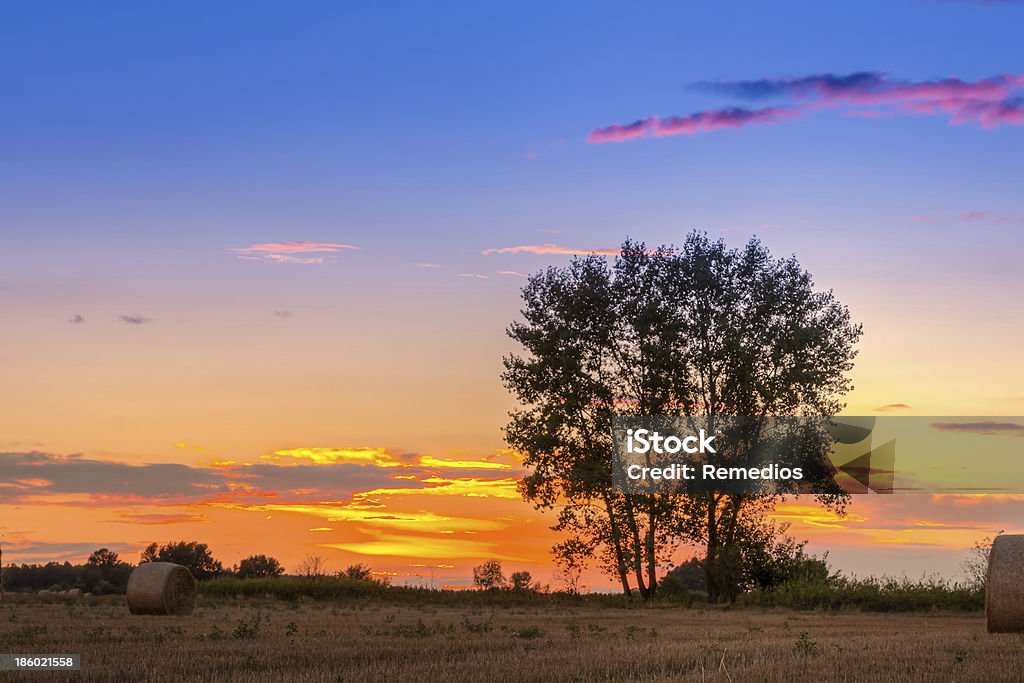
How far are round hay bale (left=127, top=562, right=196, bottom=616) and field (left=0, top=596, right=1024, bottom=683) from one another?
35.9 inches

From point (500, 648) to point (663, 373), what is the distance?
29.2 metres

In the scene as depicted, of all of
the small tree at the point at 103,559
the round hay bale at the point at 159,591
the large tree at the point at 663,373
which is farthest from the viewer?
the small tree at the point at 103,559

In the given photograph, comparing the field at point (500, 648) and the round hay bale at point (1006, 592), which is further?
the round hay bale at point (1006, 592)

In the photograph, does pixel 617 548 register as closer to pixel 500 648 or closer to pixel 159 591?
pixel 159 591

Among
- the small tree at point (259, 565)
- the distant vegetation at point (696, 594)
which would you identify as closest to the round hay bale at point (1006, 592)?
the distant vegetation at point (696, 594)

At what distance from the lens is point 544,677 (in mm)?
17641

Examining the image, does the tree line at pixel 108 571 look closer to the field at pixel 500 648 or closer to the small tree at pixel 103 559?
the small tree at pixel 103 559

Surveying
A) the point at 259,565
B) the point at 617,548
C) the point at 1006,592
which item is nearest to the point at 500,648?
the point at 1006,592

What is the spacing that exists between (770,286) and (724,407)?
5.82m

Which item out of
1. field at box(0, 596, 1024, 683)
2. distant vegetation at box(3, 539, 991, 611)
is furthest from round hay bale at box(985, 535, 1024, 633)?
distant vegetation at box(3, 539, 991, 611)

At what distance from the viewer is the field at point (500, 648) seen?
17.6 m

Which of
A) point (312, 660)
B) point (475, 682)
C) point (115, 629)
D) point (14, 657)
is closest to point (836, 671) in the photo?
point (475, 682)

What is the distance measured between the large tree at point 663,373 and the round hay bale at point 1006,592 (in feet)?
69.8

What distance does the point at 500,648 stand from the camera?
73.5 ft
